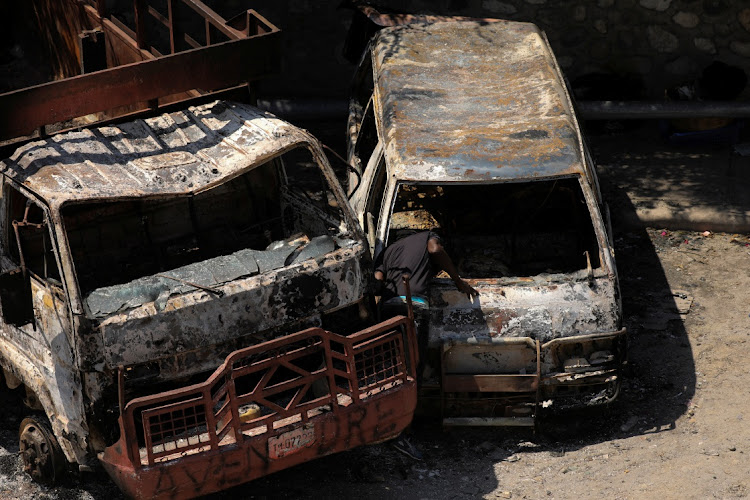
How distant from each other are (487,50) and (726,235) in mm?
2844

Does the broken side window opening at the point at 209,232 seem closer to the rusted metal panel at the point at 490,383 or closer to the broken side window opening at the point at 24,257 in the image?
the broken side window opening at the point at 24,257

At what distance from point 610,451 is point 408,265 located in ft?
5.79

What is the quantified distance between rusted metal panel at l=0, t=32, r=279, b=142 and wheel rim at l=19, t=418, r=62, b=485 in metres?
1.81

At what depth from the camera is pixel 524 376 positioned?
6.37 metres

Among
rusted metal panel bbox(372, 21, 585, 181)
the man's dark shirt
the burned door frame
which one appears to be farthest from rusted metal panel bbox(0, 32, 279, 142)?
the man's dark shirt

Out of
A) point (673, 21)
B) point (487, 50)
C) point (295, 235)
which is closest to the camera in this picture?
point (295, 235)

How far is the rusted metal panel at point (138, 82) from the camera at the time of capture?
19.7 feet

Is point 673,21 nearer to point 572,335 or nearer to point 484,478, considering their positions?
point 572,335

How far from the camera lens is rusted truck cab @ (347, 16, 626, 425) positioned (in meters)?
6.43

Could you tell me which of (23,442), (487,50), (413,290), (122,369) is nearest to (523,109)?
(487,50)

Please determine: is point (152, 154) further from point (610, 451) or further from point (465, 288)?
point (610, 451)

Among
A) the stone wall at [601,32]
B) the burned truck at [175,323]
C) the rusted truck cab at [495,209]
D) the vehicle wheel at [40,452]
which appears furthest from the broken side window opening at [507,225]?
the stone wall at [601,32]

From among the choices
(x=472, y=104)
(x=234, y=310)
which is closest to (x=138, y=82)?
(x=234, y=310)

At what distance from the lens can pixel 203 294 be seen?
575 centimetres
